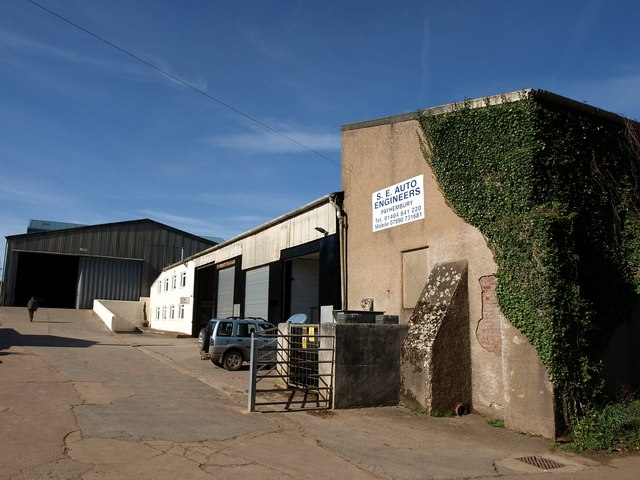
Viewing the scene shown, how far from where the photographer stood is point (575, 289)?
9.56 m

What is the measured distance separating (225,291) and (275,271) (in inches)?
345

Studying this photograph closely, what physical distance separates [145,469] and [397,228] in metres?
9.16

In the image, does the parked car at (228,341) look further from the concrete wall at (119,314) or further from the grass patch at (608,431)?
the concrete wall at (119,314)

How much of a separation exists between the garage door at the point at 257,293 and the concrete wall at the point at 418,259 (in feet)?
26.3

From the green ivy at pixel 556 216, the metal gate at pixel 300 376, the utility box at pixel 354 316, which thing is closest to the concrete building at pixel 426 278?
the green ivy at pixel 556 216

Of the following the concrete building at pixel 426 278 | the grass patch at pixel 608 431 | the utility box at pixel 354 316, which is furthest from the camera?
the utility box at pixel 354 316

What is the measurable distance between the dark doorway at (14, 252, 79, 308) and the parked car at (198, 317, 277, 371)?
120ft

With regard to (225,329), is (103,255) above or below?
above

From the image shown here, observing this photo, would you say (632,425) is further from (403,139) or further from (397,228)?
(403,139)

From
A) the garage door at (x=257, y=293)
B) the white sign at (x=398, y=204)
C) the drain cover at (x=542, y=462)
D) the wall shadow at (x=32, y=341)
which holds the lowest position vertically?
the drain cover at (x=542, y=462)

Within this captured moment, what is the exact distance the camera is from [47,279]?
5388 cm

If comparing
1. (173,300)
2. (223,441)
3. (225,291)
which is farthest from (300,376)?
(173,300)

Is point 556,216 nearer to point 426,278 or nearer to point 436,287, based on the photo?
point 436,287

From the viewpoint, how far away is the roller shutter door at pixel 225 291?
94.5 ft
